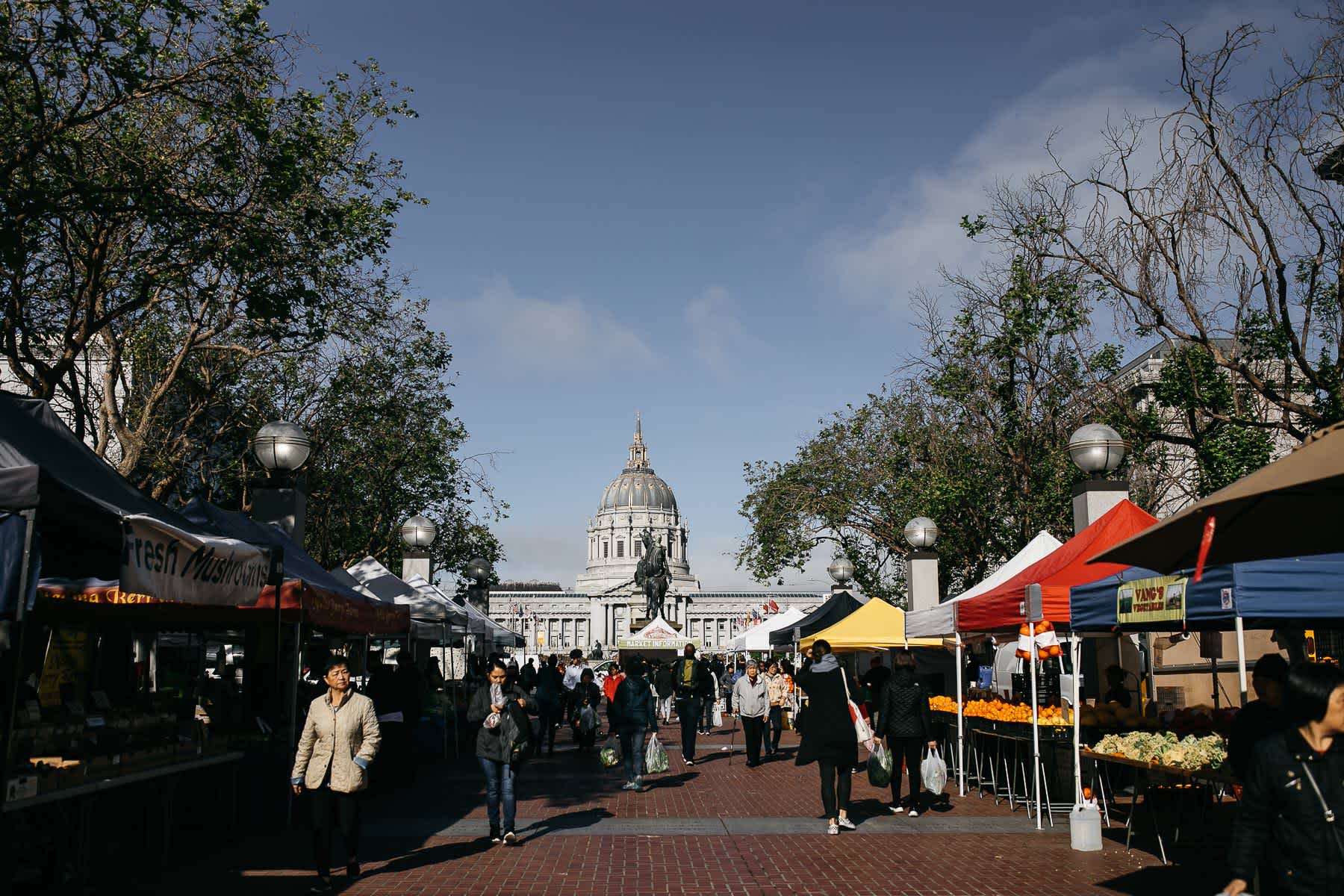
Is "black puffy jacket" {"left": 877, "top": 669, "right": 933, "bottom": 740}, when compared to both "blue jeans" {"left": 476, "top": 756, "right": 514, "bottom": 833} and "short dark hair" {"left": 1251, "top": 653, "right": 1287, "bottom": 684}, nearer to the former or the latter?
"blue jeans" {"left": 476, "top": 756, "right": 514, "bottom": 833}

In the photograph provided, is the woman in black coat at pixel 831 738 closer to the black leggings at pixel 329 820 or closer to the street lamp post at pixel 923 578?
the black leggings at pixel 329 820

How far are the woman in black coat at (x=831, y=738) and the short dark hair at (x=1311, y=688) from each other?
671cm

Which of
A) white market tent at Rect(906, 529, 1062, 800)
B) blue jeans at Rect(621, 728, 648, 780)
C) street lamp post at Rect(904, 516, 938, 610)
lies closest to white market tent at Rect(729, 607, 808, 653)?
street lamp post at Rect(904, 516, 938, 610)

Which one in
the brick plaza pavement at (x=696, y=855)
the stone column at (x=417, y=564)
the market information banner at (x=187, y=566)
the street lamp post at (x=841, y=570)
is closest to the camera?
the market information banner at (x=187, y=566)

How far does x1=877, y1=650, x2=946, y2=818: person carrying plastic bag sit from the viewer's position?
42.3ft

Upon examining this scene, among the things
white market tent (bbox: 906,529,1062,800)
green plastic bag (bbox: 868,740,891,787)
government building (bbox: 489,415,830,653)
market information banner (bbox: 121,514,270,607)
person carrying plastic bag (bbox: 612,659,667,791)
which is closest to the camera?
market information banner (bbox: 121,514,270,607)

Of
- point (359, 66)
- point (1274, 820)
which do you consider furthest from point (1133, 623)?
point (359, 66)

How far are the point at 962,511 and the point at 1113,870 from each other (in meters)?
22.7

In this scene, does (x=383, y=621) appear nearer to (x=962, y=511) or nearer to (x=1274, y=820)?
(x=1274, y=820)

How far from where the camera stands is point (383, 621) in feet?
49.9

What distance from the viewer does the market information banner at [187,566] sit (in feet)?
23.1

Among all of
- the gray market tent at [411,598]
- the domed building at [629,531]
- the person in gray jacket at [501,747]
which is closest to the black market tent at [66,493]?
the person in gray jacket at [501,747]

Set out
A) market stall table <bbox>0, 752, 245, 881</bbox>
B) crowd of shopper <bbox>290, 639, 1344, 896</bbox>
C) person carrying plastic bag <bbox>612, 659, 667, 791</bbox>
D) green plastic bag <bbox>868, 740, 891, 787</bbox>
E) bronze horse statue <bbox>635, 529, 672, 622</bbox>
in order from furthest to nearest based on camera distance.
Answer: bronze horse statue <bbox>635, 529, 672, 622</bbox> → person carrying plastic bag <bbox>612, 659, 667, 791</bbox> → green plastic bag <bbox>868, 740, 891, 787</bbox> → market stall table <bbox>0, 752, 245, 881</bbox> → crowd of shopper <bbox>290, 639, 1344, 896</bbox>

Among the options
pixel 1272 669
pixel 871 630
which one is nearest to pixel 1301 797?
pixel 1272 669
